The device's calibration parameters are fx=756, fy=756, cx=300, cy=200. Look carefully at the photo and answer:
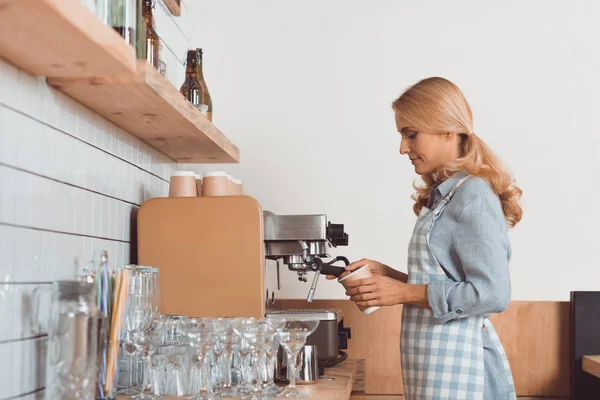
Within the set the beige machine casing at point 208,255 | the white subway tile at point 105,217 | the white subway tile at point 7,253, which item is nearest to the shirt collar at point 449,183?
the beige machine casing at point 208,255

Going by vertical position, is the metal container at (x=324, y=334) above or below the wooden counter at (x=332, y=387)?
above

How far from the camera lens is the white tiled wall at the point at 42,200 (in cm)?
142

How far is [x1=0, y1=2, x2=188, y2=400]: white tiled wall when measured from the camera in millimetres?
1416

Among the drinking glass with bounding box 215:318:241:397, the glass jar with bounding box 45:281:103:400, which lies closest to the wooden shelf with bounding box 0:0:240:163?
the glass jar with bounding box 45:281:103:400

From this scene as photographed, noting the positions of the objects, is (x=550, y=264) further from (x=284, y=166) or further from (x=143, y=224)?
(x=143, y=224)

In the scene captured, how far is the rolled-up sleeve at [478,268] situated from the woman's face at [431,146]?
20 centimetres

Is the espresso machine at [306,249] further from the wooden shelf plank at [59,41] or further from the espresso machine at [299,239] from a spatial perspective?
the wooden shelf plank at [59,41]

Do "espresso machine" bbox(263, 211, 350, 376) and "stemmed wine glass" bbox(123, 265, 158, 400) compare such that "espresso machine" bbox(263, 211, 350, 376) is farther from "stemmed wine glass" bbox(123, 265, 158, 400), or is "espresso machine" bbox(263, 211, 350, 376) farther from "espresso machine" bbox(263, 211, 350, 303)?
"stemmed wine glass" bbox(123, 265, 158, 400)

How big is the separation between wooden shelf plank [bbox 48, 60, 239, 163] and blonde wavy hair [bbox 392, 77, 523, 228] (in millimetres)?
594

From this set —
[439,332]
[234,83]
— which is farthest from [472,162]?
[234,83]

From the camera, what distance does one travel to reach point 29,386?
150cm

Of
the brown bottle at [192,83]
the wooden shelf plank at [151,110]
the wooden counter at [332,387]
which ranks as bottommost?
the wooden counter at [332,387]

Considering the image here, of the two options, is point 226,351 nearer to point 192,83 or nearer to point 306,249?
point 306,249

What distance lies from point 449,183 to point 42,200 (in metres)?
1.02
